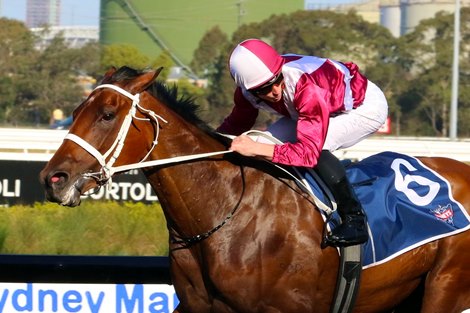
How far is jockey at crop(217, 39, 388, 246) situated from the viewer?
415 cm

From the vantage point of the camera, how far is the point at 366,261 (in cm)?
441

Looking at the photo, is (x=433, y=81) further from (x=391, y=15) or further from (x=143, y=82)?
(x=143, y=82)

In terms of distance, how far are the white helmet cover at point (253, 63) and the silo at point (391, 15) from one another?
3674cm

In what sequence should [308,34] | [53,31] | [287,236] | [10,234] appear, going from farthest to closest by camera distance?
[53,31]
[308,34]
[10,234]
[287,236]

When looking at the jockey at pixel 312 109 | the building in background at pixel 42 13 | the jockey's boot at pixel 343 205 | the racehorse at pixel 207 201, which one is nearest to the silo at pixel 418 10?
the building in background at pixel 42 13

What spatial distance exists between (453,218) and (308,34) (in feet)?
84.7

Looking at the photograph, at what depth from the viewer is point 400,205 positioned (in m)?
4.56

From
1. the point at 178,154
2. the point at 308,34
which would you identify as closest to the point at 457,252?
the point at 178,154

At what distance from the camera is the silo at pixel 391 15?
40.8 m

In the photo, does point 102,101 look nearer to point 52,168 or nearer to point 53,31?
point 52,168

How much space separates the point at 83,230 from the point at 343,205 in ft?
15.1

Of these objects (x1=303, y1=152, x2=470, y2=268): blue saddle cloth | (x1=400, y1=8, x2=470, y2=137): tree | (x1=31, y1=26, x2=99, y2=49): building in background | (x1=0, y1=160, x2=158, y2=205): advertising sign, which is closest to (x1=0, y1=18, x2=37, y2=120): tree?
(x1=31, y1=26, x2=99, y2=49): building in background

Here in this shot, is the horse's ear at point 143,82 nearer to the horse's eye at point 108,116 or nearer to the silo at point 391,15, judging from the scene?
the horse's eye at point 108,116

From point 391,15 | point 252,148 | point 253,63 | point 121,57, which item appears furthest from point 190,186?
point 391,15
